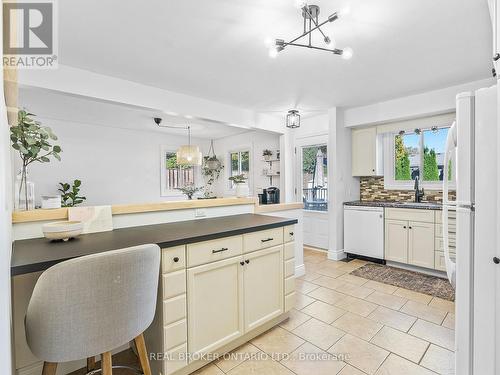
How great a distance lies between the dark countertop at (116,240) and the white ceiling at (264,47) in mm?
1511

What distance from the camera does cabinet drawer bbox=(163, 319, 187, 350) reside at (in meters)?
1.52

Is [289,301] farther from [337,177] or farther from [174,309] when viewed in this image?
[337,177]

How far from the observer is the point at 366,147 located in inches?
165

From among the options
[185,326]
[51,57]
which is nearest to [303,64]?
[51,57]

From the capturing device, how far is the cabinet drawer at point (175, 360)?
60.3 inches

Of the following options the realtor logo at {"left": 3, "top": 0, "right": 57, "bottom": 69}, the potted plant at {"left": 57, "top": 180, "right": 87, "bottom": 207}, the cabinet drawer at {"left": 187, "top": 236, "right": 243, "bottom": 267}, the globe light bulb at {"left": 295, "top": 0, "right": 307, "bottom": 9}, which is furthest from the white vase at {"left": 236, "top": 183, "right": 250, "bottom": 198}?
the potted plant at {"left": 57, "top": 180, "right": 87, "bottom": 207}

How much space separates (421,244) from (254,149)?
352 centimetres

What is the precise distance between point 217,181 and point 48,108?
372 centimetres

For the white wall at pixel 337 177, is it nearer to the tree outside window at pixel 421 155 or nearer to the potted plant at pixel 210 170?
the tree outside window at pixel 421 155

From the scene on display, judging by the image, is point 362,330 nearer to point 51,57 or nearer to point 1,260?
point 1,260

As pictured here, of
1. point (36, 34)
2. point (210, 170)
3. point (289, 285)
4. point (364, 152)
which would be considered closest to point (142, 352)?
point (289, 285)

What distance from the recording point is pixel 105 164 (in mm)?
5098

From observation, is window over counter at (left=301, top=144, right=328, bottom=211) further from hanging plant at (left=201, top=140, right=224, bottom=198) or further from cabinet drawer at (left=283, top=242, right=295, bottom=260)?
cabinet drawer at (left=283, top=242, right=295, bottom=260)

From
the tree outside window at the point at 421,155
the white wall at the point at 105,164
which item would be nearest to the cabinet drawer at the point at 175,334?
the tree outside window at the point at 421,155
